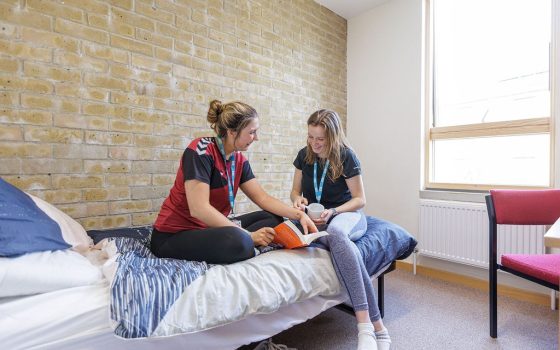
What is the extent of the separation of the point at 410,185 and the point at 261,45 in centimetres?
185

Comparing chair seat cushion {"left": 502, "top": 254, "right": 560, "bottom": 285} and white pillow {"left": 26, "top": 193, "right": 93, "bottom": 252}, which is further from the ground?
white pillow {"left": 26, "top": 193, "right": 93, "bottom": 252}

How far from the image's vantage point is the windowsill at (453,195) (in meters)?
2.59

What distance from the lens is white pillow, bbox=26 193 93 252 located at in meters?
1.41

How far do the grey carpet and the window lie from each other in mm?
940

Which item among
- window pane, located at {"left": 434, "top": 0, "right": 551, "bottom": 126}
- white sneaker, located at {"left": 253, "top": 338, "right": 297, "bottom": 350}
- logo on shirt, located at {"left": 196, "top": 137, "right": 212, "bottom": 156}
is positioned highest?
window pane, located at {"left": 434, "top": 0, "right": 551, "bottom": 126}

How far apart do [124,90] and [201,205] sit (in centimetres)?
102

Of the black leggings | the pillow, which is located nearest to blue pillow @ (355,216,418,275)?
the black leggings

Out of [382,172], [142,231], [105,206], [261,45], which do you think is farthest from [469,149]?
[105,206]

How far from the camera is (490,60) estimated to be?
8.78 ft

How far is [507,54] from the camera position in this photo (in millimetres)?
2584

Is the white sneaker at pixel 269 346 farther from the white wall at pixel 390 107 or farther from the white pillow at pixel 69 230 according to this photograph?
the white wall at pixel 390 107

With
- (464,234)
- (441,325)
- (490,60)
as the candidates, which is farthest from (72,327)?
(490,60)

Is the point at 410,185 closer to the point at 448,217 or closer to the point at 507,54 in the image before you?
the point at 448,217

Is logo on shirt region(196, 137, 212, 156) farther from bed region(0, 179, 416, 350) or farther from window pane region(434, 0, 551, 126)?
window pane region(434, 0, 551, 126)
